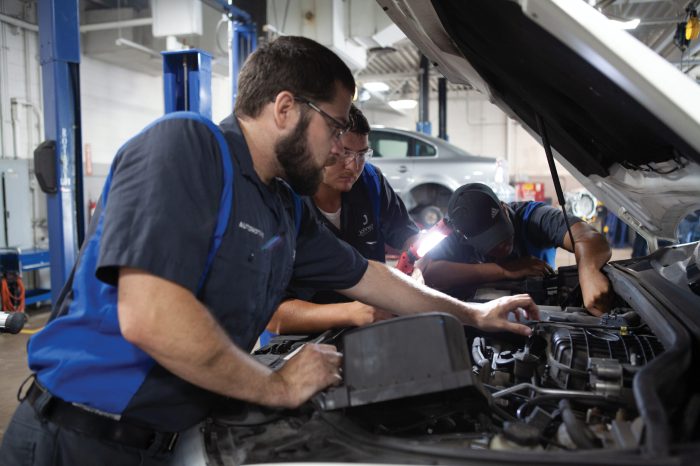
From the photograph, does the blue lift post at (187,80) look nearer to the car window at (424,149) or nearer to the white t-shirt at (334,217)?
the white t-shirt at (334,217)

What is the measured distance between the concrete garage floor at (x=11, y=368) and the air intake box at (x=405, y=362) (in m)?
2.75

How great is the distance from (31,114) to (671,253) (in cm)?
820

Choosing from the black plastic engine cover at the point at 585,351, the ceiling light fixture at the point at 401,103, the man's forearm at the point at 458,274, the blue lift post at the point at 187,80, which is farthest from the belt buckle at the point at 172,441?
the ceiling light fixture at the point at 401,103

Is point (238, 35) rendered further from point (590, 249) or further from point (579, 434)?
point (579, 434)

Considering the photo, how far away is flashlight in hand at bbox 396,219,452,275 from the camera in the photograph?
8.61ft

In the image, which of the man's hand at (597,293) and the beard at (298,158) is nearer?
the beard at (298,158)

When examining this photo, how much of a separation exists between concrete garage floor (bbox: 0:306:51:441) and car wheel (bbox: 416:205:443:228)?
5081mm

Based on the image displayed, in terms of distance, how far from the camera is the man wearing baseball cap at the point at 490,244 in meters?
2.21

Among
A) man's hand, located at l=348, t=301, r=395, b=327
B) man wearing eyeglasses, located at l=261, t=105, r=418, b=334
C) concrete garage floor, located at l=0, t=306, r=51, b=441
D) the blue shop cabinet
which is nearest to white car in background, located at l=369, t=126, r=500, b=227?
the blue shop cabinet

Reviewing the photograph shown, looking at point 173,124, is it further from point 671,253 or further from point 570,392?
point 671,253

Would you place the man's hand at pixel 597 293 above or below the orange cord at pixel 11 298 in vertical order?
above

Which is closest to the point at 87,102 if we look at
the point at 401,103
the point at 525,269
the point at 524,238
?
the point at 524,238

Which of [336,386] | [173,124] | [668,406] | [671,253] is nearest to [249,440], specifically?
[336,386]

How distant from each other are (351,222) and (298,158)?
3.87 feet
